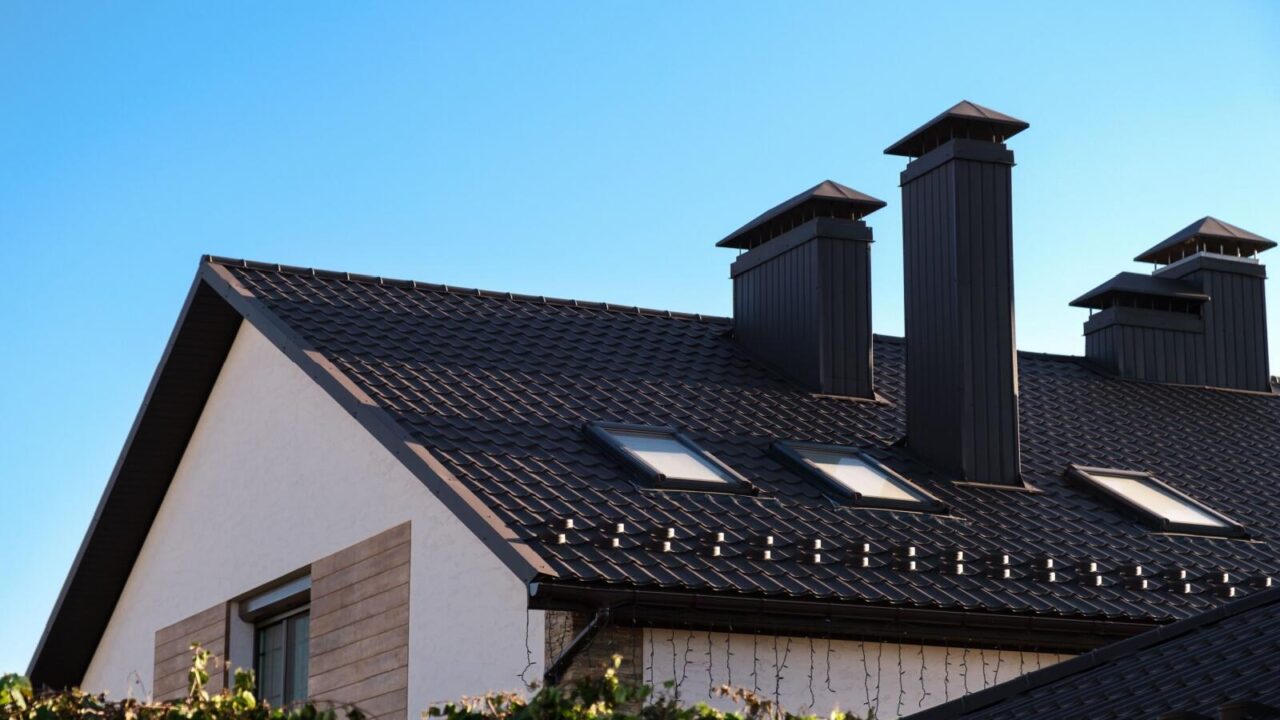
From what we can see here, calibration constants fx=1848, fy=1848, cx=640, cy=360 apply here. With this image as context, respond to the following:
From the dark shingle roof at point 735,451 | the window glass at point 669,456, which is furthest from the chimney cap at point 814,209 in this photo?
the window glass at point 669,456

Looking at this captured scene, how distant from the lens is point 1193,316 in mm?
19859

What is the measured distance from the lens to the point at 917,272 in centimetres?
1623

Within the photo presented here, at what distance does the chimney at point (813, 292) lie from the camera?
1631 cm

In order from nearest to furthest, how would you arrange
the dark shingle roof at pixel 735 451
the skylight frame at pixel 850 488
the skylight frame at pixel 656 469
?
1. the dark shingle roof at pixel 735 451
2. the skylight frame at pixel 656 469
3. the skylight frame at pixel 850 488

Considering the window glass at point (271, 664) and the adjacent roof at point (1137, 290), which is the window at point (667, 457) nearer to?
the window glass at point (271, 664)

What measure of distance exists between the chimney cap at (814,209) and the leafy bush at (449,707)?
29.5 feet

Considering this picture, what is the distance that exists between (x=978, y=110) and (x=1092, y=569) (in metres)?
5.02

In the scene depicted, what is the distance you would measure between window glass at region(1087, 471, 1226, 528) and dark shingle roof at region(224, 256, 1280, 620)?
289 millimetres

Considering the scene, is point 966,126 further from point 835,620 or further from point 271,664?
point 271,664

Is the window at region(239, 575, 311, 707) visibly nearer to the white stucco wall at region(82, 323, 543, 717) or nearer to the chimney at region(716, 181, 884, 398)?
the white stucco wall at region(82, 323, 543, 717)

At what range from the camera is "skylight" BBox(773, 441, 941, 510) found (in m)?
13.5

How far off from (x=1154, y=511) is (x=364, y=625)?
20.3 ft

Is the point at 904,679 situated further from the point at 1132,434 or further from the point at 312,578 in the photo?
the point at 1132,434

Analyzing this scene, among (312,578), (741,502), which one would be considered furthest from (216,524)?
(741,502)
